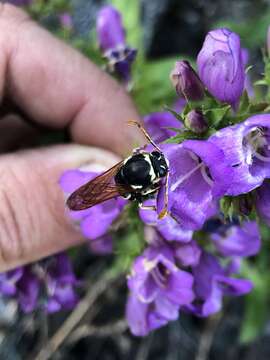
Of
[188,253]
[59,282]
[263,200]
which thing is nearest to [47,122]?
[59,282]

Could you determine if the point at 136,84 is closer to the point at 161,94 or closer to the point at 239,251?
the point at 161,94

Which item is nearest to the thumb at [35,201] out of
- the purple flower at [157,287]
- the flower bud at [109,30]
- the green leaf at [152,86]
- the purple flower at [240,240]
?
the purple flower at [157,287]

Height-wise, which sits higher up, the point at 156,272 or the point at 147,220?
the point at 147,220

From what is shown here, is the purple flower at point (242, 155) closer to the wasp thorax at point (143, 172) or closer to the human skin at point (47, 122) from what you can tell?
the wasp thorax at point (143, 172)

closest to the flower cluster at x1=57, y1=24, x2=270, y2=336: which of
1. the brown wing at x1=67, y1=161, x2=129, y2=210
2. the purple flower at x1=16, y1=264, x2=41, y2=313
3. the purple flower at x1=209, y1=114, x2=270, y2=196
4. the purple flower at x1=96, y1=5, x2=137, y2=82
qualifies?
the purple flower at x1=209, y1=114, x2=270, y2=196

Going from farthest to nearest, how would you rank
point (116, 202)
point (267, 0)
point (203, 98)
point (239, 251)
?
point (267, 0) → point (239, 251) → point (116, 202) → point (203, 98)

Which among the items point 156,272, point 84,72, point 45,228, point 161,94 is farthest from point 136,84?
point 156,272
